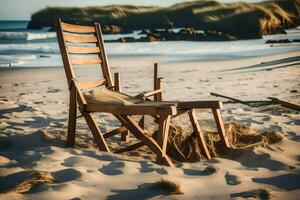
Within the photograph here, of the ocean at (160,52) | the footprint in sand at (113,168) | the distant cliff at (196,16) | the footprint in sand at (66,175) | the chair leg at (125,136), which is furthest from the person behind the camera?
the distant cliff at (196,16)

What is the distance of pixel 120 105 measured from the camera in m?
3.43

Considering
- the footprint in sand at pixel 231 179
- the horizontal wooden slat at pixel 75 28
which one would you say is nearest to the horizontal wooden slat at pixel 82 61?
the horizontal wooden slat at pixel 75 28

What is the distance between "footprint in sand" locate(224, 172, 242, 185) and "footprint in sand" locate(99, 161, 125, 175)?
829 millimetres

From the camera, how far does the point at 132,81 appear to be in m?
10.2

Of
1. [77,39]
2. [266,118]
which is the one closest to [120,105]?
[77,39]

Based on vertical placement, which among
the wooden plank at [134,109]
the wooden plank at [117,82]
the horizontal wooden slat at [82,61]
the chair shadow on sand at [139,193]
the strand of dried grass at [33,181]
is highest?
the horizontal wooden slat at [82,61]

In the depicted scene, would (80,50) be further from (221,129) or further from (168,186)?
(168,186)

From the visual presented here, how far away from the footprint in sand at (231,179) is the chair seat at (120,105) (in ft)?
2.15

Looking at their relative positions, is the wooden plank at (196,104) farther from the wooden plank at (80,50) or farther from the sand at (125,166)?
the wooden plank at (80,50)

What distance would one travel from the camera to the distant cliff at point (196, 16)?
5212 cm

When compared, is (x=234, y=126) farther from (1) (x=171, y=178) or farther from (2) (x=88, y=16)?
(2) (x=88, y=16)

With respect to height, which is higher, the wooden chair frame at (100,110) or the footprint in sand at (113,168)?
the wooden chair frame at (100,110)

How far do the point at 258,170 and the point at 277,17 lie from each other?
56.3 meters

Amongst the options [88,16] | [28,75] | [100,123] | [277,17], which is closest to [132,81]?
[28,75]
